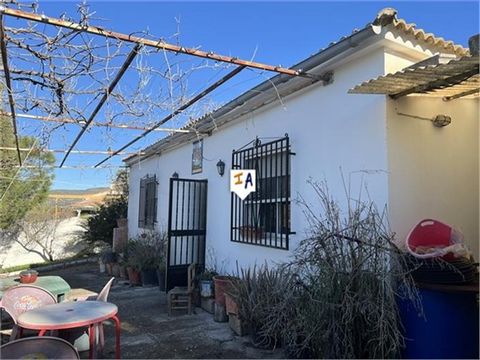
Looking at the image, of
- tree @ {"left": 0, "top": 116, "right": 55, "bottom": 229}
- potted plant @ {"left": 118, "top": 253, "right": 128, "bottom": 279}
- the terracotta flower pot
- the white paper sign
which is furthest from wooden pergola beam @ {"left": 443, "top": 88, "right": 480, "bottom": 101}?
tree @ {"left": 0, "top": 116, "right": 55, "bottom": 229}

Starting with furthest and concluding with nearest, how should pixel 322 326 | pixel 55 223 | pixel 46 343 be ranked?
pixel 55 223 < pixel 322 326 < pixel 46 343

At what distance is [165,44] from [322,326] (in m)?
3.31

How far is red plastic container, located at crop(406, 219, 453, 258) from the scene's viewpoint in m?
3.80

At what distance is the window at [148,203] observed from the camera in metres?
11.5

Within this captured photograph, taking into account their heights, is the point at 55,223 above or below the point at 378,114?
below

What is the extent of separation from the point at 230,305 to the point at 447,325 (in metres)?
2.84

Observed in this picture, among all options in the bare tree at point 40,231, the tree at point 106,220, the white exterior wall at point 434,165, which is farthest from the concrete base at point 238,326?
the bare tree at point 40,231

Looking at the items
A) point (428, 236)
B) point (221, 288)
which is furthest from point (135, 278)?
point (428, 236)

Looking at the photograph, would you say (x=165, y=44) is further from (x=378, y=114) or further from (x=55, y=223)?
(x=55, y=223)

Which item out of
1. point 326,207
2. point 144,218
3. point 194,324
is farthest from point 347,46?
point 144,218

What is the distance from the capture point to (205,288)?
21.5 feet

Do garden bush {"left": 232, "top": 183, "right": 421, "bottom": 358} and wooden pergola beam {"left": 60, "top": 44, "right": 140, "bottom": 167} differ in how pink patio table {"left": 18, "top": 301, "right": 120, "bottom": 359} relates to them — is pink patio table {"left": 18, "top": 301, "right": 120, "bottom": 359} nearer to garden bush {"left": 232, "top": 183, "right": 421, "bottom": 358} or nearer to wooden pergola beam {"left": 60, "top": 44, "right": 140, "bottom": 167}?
garden bush {"left": 232, "top": 183, "right": 421, "bottom": 358}

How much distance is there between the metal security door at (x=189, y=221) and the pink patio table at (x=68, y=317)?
12.8 ft

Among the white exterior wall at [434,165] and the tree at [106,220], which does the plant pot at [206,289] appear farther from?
the tree at [106,220]
